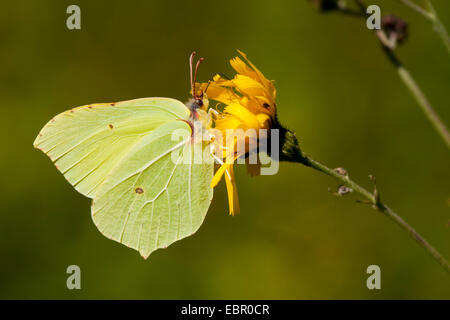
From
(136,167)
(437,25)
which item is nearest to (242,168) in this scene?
(136,167)

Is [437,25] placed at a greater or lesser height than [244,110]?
greater

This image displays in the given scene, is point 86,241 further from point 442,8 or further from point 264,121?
point 442,8

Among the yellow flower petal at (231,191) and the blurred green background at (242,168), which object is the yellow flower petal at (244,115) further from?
the blurred green background at (242,168)

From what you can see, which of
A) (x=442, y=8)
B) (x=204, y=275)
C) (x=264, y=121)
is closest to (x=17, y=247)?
(x=204, y=275)

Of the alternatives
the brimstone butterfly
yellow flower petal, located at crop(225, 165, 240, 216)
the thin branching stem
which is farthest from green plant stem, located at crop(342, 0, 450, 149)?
the brimstone butterfly

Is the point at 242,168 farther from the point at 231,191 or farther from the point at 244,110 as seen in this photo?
the point at 244,110

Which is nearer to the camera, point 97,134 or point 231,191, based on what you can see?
point 231,191
